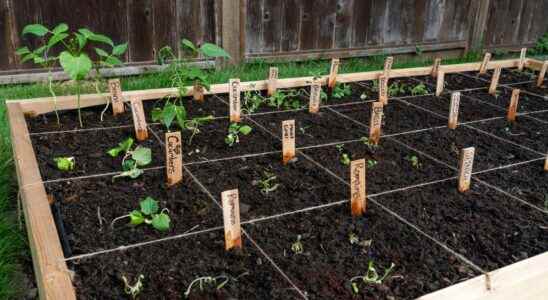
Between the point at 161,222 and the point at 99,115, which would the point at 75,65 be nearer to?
the point at 99,115

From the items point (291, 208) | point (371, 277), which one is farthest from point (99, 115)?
point (371, 277)

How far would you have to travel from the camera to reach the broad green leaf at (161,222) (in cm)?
163

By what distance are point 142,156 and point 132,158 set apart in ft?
0.21

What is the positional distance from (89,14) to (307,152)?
235 cm

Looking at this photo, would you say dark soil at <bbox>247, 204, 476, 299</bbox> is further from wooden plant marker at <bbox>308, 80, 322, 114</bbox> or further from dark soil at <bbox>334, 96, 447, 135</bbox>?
wooden plant marker at <bbox>308, 80, 322, 114</bbox>

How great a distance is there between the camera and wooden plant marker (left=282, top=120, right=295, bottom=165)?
7.04ft

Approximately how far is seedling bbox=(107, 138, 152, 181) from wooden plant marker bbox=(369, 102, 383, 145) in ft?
3.31

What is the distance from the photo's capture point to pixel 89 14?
3816mm

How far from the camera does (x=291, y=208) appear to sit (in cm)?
182

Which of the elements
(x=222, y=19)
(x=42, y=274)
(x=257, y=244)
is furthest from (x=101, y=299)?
(x=222, y=19)

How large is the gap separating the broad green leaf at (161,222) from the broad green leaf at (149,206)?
0.06 metres

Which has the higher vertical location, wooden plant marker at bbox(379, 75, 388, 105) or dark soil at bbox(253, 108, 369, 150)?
wooden plant marker at bbox(379, 75, 388, 105)

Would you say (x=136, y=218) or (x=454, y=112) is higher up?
(x=454, y=112)

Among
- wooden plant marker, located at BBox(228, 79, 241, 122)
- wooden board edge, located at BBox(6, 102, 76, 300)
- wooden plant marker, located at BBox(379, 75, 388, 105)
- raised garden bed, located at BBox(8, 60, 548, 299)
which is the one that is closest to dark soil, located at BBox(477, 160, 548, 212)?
raised garden bed, located at BBox(8, 60, 548, 299)
